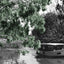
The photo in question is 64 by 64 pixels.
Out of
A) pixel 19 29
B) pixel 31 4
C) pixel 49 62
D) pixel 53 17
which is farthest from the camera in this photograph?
pixel 53 17

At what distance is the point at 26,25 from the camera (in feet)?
15.8

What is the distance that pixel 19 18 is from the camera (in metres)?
4.75

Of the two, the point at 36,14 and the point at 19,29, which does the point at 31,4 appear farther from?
the point at 19,29

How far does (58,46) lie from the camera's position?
1325 cm

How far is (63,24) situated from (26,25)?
866cm

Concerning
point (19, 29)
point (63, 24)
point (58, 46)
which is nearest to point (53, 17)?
point (63, 24)

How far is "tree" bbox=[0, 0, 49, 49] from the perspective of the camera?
4547 mm

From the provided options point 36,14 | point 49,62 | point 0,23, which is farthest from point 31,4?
point 49,62

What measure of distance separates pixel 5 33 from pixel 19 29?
14.9 inches

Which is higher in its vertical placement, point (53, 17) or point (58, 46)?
point (53, 17)

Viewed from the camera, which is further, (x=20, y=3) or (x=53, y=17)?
(x=53, y=17)

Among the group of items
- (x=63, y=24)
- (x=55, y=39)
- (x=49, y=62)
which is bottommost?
(x=49, y=62)

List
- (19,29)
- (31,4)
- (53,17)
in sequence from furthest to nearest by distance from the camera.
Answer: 1. (53,17)
2. (19,29)
3. (31,4)

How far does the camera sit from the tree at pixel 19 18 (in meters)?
4.55
